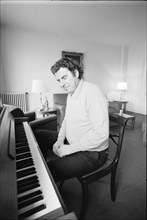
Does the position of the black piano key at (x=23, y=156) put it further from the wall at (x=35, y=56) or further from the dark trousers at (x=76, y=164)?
the wall at (x=35, y=56)

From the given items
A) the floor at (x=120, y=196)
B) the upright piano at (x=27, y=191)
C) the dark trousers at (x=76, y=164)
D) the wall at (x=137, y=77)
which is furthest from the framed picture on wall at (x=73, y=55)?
the upright piano at (x=27, y=191)

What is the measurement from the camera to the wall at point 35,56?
278 cm

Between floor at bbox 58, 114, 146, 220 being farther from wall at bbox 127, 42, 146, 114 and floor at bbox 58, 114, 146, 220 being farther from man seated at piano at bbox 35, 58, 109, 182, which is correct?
wall at bbox 127, 42, 146, 114

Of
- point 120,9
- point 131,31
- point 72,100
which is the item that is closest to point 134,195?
point 72,100

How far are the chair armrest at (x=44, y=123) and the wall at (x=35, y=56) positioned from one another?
1801 mm

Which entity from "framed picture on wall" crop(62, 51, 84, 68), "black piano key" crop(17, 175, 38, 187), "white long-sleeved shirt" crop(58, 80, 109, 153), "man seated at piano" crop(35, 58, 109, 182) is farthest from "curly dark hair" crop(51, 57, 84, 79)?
"framed picture on wall" crop(62, 51, 84, 68)

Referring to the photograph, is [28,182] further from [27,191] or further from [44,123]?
[44,123]

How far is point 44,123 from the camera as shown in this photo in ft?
4.63

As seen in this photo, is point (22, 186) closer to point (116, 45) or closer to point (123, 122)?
point (123, 122)

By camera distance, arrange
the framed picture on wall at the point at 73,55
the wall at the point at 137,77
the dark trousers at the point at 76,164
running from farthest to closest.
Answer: the wall at the point at 137,77, the framed picture on wall at the point at 73,55, the dark trousers at the point at 76,164

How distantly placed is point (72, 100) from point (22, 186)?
0.57 meters

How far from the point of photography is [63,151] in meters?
0.77

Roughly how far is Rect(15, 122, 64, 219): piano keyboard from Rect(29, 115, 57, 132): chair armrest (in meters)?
0.66

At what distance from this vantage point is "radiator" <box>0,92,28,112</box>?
9.26 feet
